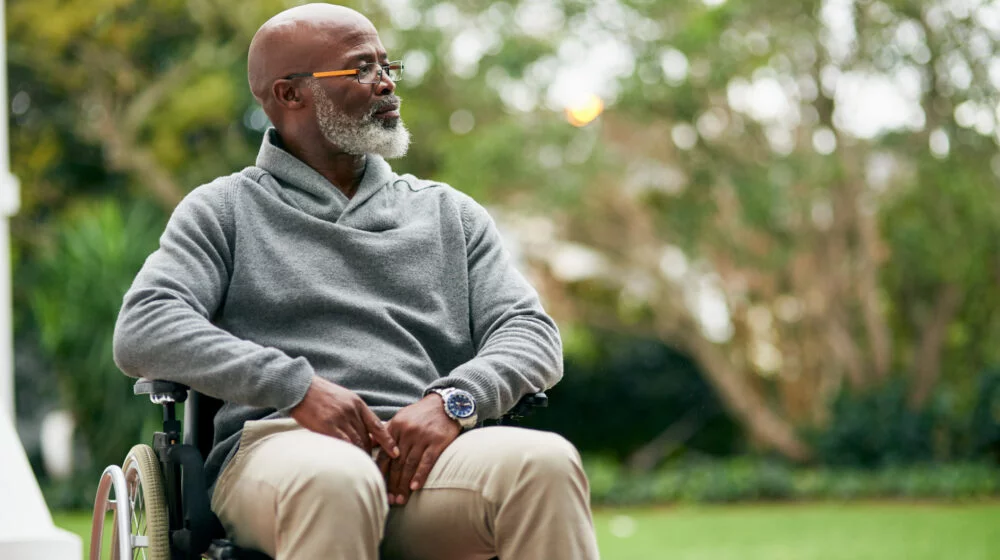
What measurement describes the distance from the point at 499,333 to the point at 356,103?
427mm

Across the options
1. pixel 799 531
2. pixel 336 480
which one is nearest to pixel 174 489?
pixel 336 480

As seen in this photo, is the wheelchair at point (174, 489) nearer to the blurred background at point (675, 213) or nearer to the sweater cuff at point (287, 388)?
the sweater cuff at point (287, 388)

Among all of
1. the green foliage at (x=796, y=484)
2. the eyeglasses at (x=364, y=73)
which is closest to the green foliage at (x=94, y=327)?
the green foliage at (x=796, y=484)

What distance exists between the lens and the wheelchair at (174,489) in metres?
1.79

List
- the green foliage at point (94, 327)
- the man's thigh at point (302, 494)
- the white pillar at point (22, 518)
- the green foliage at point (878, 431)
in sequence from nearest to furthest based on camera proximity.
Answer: the man's thigh at point (302, 494)
the white pillar at point (22, 518)
the green foliage at point (94, 327)
the green foliage at point (878, 431)

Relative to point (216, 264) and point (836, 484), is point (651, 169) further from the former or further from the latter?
point (216, 264)

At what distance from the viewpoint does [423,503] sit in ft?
5.77

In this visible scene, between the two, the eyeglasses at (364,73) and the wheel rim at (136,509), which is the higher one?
the eyeglasses at (364,73)

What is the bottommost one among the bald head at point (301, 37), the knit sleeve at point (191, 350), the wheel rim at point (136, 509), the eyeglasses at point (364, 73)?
the wheel rim at point (136, 509)

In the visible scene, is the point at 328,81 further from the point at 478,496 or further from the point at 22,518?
the point at 22,518

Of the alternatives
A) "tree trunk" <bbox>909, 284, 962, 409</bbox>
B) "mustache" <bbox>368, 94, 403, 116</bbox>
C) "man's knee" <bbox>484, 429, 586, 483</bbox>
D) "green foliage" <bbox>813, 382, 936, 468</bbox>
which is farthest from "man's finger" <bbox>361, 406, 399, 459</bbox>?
"tree trunk" <bbox>909, 284, 962, 409</bbox>

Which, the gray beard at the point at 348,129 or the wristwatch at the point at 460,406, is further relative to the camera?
the gray beard at the point at 348,129

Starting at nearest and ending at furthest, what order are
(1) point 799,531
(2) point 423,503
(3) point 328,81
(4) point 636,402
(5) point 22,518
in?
(2) point 423,503 → (3) point 328,81 → (5) point 22,518 → (1) point 799,531 → (4) point 636,402

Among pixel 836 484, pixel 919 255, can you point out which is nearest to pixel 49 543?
pixel 836 484
